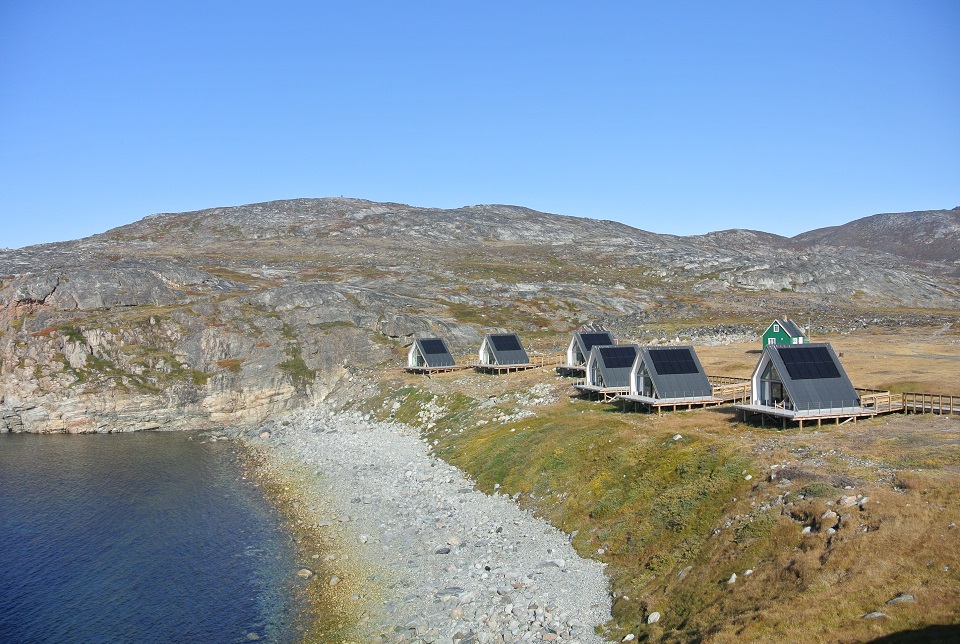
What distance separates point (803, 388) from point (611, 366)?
21606 mm

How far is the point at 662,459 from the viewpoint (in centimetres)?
3809

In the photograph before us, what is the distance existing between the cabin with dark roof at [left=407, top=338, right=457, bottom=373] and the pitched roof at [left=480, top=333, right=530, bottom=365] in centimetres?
677

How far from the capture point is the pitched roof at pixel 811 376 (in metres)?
44.2

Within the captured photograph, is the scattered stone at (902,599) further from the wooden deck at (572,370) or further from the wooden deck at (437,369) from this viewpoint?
the wooden deck at (437,369)

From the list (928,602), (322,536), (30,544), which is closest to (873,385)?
(928,602)

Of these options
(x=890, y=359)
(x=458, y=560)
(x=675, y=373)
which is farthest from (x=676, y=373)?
(x=890, y=359)

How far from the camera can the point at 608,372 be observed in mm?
63531

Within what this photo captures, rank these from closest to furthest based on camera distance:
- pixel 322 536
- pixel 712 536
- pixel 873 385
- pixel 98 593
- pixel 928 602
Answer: pixel 928 602
pixel 712 536
pixel 98 593
pixel 322 536
pixel 873 385

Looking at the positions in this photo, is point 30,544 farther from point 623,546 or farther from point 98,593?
point 623,546

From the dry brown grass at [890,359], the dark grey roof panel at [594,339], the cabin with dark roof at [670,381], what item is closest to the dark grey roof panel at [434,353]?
the dark grey roof panel at [594,339]

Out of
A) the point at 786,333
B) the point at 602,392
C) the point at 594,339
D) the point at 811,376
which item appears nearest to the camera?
the point at 811,376

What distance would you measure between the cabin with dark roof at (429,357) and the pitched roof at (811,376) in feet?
170

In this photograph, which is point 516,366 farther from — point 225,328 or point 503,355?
point 225,328

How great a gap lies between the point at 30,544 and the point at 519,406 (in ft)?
133
